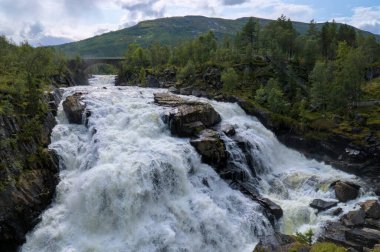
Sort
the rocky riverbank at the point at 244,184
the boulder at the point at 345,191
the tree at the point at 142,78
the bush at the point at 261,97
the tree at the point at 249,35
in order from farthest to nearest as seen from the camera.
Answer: the tree at the point at 249,35
the tree at the point at 142,78
the bush at the point at 261,97
the boulder at the point at 345,191
the rocky riverbank at the point at 244,184

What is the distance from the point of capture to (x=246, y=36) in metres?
120

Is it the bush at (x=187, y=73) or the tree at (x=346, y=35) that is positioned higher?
the tree at (x=346, y=35)

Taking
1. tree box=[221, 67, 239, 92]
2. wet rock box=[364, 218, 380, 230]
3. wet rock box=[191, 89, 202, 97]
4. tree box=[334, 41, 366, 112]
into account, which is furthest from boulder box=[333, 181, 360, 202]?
tree box=[221, 67, 239, 92]

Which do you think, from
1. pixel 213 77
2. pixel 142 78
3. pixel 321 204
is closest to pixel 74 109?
pixel 321 204

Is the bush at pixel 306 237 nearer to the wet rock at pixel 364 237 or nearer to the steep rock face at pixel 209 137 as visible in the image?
the wet rock at pixel 364 237

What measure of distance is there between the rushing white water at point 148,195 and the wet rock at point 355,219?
2.70 metres

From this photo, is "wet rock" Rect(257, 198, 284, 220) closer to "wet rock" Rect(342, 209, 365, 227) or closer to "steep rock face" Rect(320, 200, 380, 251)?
"steep rock face" Rect(320, 200, 380, 251)

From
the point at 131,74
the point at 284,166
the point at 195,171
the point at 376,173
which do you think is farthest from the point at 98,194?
the point at 131,74

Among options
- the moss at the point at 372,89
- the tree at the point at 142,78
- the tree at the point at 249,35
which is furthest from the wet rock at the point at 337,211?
the tree at the point at 249,35

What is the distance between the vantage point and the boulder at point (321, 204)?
1681 inches

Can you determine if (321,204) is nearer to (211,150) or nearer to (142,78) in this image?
(211,150)

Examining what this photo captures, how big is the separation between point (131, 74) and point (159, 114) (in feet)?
249

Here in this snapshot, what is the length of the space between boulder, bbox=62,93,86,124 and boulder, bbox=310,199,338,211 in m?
33.1

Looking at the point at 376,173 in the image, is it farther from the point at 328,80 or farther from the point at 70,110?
the point at 70,110
